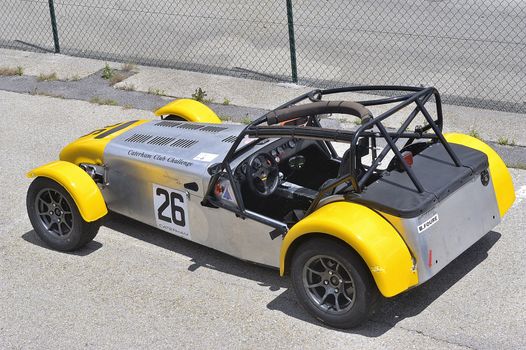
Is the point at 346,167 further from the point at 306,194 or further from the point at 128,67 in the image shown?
the point at 128,67

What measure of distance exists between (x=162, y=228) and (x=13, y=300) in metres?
1.29

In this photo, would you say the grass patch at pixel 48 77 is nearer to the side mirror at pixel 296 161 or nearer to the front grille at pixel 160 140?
the front grille at pixel 160 140

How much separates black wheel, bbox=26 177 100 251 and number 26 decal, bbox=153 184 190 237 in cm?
57

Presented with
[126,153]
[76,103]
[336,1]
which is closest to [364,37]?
[336,1]

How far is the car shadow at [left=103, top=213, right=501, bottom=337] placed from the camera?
238 inches

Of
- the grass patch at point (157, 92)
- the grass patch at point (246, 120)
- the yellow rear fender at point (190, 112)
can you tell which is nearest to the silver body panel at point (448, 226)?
the yellow rear fender at point (190, 112)

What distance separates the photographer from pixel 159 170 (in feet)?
22.6

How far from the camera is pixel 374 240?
5535 millimetres

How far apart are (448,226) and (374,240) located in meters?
0.64

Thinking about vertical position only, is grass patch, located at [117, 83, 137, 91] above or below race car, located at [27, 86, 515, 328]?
below

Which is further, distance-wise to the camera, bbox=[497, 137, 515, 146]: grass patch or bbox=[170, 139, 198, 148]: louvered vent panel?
bbox=[497, 137, 515, 146]: grass patch

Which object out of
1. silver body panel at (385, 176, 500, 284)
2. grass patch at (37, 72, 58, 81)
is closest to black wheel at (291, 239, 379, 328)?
silver body panel at (385, 176, 500, 284)

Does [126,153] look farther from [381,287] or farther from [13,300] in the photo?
[381,287]

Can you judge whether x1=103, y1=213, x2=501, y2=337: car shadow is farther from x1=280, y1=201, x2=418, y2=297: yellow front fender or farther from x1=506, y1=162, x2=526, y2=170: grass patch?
x1=506, y1=162, x2=526, y2=170: grass patch
